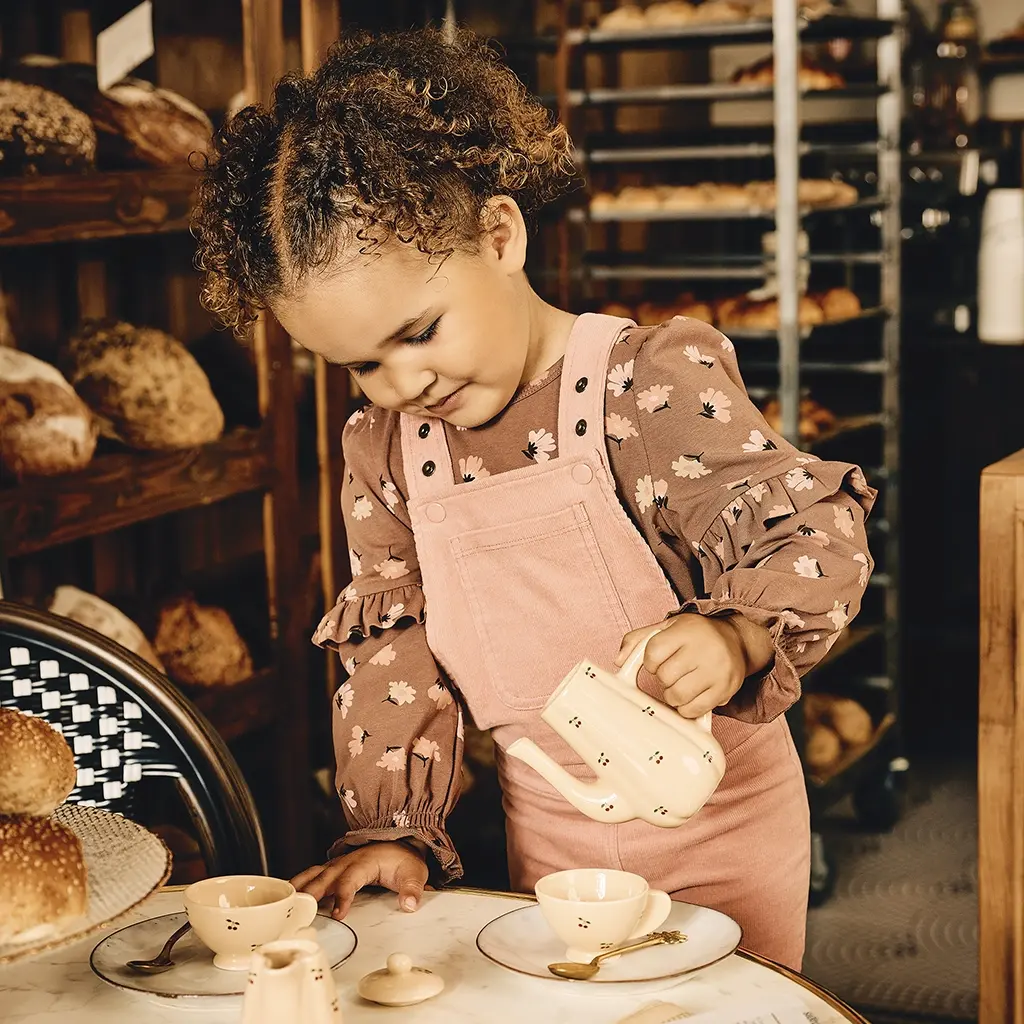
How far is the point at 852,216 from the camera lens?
4297 mm

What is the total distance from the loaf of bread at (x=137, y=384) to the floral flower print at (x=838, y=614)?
1.48 metres

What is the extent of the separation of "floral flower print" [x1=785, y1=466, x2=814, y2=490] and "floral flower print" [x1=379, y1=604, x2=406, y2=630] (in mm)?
466

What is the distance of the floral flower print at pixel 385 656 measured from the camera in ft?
5.42

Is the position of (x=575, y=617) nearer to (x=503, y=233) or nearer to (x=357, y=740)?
(x=357, y=740)

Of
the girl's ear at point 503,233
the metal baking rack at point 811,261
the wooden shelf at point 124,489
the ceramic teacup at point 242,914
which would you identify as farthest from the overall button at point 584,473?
the metal baking rack at point 811,261

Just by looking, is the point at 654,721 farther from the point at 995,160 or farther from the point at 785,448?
the point at 995,160

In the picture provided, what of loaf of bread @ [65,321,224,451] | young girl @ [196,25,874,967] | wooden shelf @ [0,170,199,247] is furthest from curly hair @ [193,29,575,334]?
loaf of bread @ [65,321,224,451]

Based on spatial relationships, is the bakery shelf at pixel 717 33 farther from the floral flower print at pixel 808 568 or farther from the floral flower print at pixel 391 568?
the floral flower print at pixel 808 568

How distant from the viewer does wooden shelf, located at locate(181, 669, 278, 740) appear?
271cm

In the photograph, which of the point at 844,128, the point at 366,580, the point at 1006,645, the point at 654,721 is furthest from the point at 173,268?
the point at 844,128

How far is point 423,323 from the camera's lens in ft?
4.59

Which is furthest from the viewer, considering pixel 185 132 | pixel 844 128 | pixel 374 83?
pixel 844 128

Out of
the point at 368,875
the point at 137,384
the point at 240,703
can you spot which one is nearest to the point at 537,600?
the point at 368,875

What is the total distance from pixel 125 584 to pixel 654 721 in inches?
76.7
